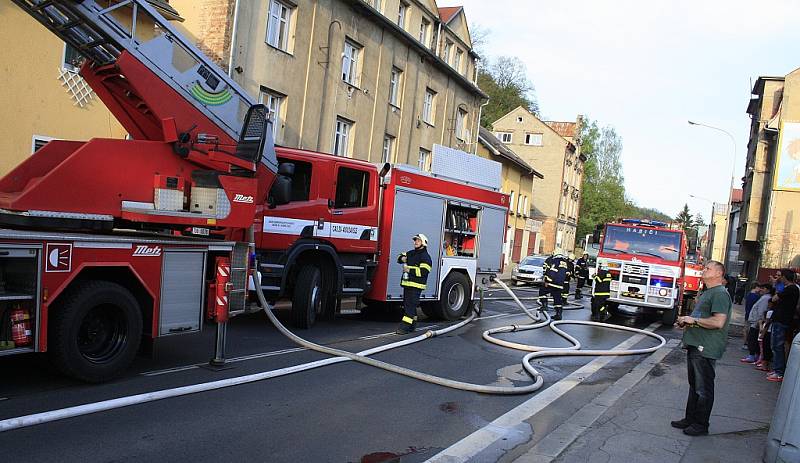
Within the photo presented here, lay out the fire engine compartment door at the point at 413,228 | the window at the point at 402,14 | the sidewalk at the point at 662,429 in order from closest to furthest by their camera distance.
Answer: the sidewalk at the point at 662,429, the fire engine compartment door at the point at 413,228, the window at the point at 402,14

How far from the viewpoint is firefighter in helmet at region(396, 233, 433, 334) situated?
1037cm

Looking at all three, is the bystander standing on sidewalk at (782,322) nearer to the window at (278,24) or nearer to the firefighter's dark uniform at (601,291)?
the firefighter's dark uniform at (601,291)

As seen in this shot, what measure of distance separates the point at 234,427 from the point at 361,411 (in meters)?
1.27

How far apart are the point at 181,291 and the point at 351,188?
437cm

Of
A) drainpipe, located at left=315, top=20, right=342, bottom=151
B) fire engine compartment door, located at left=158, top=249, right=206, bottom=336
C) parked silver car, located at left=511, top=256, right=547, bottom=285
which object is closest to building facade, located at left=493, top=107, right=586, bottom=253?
parked silver car, located at left=511, top=256, right=547, bottom=285

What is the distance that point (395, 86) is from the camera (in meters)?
24.7

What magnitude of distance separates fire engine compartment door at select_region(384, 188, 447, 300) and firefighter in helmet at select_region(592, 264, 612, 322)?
201 inches

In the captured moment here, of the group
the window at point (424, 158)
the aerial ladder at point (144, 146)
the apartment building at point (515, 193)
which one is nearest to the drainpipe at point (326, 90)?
the window at point (424, 158)

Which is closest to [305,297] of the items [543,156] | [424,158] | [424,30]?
[424,158]

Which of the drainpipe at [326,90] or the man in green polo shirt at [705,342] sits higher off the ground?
the drainpipe at [326,90]

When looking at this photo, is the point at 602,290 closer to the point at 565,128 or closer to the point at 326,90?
the point at 326,90

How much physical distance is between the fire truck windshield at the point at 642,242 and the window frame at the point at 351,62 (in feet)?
33.1

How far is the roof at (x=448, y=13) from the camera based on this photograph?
29.1 meters

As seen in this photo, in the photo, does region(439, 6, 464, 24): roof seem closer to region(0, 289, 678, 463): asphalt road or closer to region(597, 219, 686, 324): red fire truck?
region(597, 219, 686, 324): red fire truck
